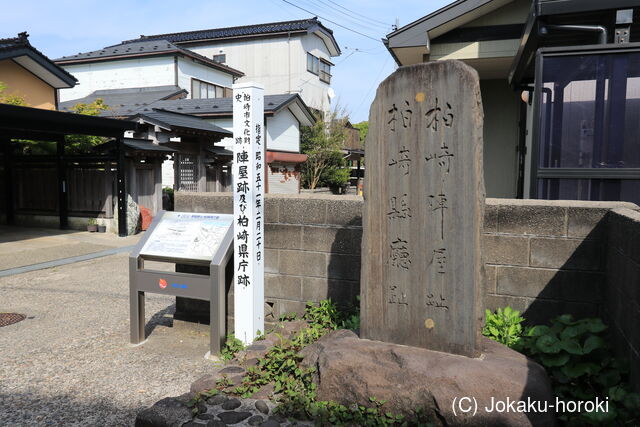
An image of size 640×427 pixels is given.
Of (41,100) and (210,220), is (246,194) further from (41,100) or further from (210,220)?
(41,100)

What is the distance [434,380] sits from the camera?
3125mm

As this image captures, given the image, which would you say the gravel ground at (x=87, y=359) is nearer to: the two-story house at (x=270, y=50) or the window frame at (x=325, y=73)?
the two-story house at (x=270, y=50)

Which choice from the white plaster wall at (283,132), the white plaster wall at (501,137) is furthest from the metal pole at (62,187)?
the white plaster wall at (501,137)

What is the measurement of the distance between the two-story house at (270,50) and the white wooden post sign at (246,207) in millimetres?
28035

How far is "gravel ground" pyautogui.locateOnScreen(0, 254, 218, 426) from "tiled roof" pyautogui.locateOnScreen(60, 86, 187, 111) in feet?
54.5

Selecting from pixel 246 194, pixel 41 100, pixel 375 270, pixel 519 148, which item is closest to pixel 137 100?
pixel 41 100

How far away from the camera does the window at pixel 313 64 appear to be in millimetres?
32909

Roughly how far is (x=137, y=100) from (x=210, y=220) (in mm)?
19823

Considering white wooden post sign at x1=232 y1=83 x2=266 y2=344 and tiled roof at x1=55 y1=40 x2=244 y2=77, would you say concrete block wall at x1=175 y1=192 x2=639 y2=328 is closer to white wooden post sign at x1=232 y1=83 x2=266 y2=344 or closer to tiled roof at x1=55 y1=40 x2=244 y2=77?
white wooden post sign at x1=232 y1=83 x2=266 y2=344

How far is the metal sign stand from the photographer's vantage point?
4.70 m

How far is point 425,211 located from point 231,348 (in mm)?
2460

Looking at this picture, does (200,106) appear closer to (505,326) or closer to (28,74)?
(28,74)

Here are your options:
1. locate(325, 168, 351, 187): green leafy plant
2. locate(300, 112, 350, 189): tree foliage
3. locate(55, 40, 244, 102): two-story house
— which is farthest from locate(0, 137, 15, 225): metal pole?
locate(325, 168, 351, 187): green leafy plant

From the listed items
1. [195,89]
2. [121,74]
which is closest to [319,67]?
[195,89]
